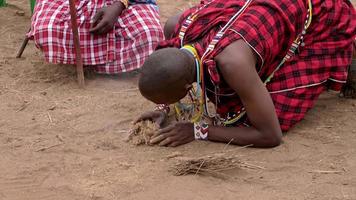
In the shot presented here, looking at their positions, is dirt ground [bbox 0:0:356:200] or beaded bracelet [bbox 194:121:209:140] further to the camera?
beaded bracelet [bbox 194:121:209:140]

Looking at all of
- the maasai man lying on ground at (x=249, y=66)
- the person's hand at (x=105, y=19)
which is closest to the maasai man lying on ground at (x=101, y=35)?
the person's hand at (x=105, y=19)

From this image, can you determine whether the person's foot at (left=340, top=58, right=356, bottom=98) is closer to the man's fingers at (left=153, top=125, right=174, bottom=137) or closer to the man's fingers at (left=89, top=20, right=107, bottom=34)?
the man's fingers at (left=153, top=125, right=174, bottom=137)

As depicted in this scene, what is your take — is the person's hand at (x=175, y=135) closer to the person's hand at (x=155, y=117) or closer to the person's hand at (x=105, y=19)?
the person's hand at (x=155, y=117)

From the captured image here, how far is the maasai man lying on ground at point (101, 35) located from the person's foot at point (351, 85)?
1368mm

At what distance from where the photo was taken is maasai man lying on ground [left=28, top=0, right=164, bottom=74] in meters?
4.42

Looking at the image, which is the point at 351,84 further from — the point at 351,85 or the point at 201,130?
the point at 201,130

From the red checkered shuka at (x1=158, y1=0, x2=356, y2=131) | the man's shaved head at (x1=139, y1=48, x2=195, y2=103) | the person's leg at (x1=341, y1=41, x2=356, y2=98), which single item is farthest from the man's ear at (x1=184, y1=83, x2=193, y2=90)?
the person's leg at (x1=341, y1=41, x2=356, y2=98)

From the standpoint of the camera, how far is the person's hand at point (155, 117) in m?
3.51

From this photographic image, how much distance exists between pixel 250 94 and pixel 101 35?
1736mm

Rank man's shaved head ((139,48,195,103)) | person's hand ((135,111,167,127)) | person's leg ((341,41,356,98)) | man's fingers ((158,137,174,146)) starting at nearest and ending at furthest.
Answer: man's shaved head ((139,48,195,103))
man's fingers ((158,137,174,146))
person's hand ((135,111,167,127))
person's leg ((341,41,356,98))

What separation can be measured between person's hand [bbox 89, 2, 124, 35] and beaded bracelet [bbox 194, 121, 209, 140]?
4.46 ft

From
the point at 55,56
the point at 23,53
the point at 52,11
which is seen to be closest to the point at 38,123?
the point at 55,56

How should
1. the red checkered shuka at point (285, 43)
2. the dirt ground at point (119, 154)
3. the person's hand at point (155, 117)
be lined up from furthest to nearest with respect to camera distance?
1. the person's hand at point (155, 117)
2. the red checkered shuka at point (285, 43)
3. the dirt ground at point (119, 154)

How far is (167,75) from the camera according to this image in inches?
116
